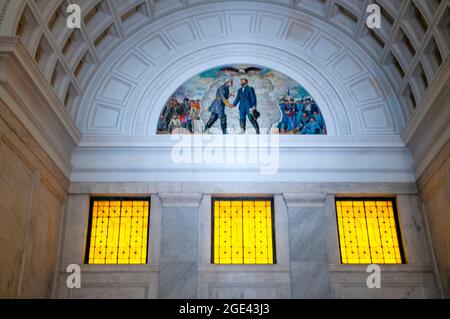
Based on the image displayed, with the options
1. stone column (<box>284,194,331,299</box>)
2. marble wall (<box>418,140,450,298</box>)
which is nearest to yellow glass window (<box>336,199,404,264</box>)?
stone column (<box>284,194,331,299</box>)

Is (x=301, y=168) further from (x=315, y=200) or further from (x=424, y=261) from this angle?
(x=424, y=261)

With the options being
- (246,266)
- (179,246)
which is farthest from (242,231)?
(179,246)

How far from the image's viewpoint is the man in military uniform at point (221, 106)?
17.7 meters

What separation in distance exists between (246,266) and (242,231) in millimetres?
1157

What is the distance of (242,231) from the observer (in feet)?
53.1

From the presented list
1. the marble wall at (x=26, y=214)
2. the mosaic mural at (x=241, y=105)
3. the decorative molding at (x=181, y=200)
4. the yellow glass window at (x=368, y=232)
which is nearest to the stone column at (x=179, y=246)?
the decorative molding at (x=181, y=200)

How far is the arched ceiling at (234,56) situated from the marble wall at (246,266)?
2382 millimetres

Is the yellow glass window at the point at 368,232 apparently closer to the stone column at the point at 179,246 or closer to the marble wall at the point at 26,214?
the stone column at the point at 179,246

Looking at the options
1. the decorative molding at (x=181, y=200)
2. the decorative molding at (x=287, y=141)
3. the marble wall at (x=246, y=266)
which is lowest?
the marble wall at (x=246, y=266)

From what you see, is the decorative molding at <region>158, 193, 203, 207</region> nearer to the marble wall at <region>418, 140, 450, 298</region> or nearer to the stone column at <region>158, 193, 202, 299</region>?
the stone column at <region>158, 193, 202, 299</region>

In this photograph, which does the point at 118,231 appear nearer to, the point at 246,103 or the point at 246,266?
the point at 246,266

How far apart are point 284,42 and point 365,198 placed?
19.8 feet

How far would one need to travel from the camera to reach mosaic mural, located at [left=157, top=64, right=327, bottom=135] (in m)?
17.6
